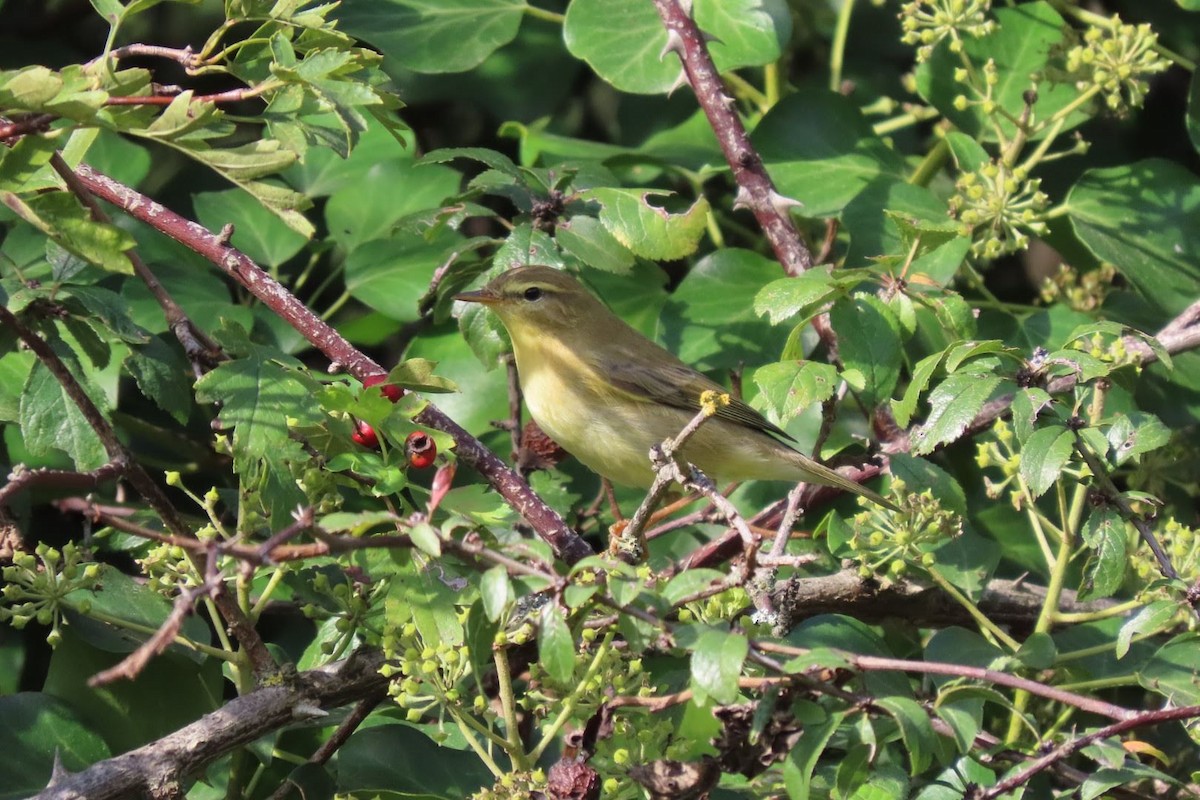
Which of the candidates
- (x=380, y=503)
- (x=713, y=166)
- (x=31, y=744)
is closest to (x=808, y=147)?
(x=713, y=166)

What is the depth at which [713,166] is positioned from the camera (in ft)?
11.0

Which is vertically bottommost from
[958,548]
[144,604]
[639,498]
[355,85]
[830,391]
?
[639,498]

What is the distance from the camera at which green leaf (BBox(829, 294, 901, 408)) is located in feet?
8.28

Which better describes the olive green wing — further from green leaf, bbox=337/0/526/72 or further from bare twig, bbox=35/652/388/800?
bare twig, bbox=35/652/388/800

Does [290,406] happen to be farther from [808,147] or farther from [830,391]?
[808,147]

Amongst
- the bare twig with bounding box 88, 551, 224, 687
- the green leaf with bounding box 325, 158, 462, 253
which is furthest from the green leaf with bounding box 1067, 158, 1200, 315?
the bare twig with bounding box 88, 551, 224, 687

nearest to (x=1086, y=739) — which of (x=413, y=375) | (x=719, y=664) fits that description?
(x=719, y=664)

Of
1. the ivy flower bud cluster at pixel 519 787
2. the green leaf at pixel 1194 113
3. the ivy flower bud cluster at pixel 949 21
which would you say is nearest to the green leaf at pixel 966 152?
the ivy flower bud cluster at pixel 949 21

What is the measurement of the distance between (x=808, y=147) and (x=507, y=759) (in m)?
1.91

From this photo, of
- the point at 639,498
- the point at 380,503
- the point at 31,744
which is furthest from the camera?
the point at 639,498

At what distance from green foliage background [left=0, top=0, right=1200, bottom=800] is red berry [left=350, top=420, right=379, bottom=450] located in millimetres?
103

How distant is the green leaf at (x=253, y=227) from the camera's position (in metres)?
3.31

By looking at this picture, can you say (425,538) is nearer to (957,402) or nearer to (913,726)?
(913,726)

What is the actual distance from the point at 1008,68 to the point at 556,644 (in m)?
2.58
